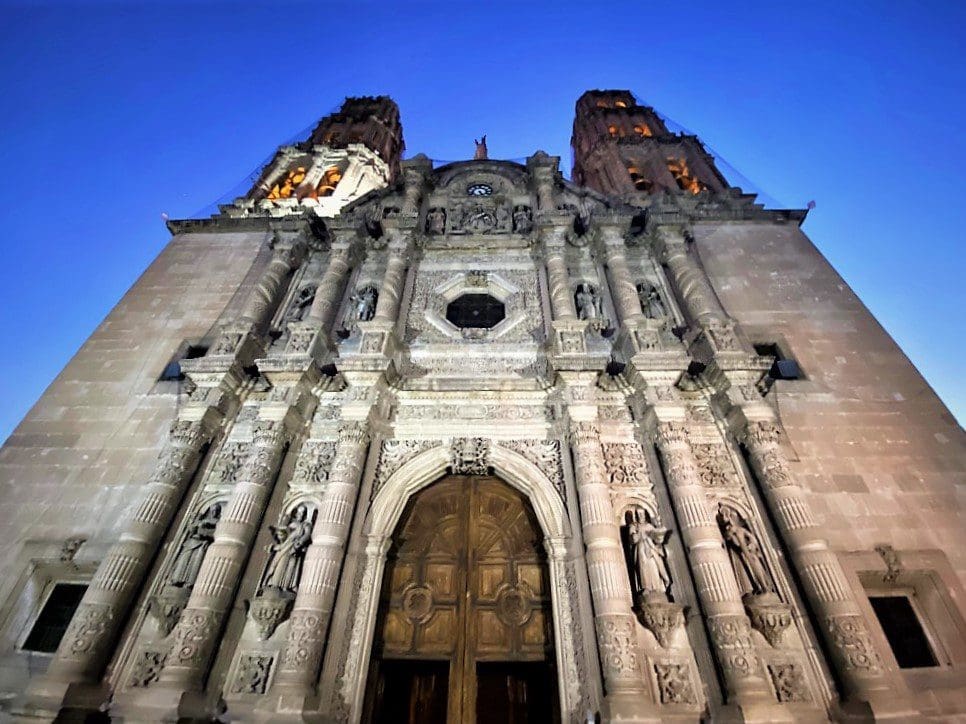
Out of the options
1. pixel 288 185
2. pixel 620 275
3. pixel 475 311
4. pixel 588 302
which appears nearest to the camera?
pixel 620 275

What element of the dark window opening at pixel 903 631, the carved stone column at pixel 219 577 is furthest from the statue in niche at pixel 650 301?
the carved stone column at pixel 219 577

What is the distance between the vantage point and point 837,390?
28.7 ft

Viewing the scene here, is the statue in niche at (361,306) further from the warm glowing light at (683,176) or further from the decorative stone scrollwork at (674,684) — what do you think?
the warm glowing light at (683,176)

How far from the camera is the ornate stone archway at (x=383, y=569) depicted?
18.9ft

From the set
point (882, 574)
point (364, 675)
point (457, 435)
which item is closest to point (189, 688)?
point (364, 675)

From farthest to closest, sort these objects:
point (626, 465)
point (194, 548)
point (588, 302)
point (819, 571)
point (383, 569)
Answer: point (588, 302)
point (626, 465)
point (383, 569)
point (194, 548)
point (819, 571)

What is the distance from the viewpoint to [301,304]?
11133 mm

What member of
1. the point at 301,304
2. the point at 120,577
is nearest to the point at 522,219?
the point at 301,304

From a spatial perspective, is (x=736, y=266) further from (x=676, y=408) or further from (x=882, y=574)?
(x=882, y=574)

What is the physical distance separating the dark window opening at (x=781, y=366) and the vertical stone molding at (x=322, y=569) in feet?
26.6

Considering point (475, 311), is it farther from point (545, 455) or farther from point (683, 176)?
point (683, 176)

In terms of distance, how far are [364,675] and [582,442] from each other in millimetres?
4558

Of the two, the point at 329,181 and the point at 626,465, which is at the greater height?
the point at 329,181

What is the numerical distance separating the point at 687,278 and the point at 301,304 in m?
9.21
